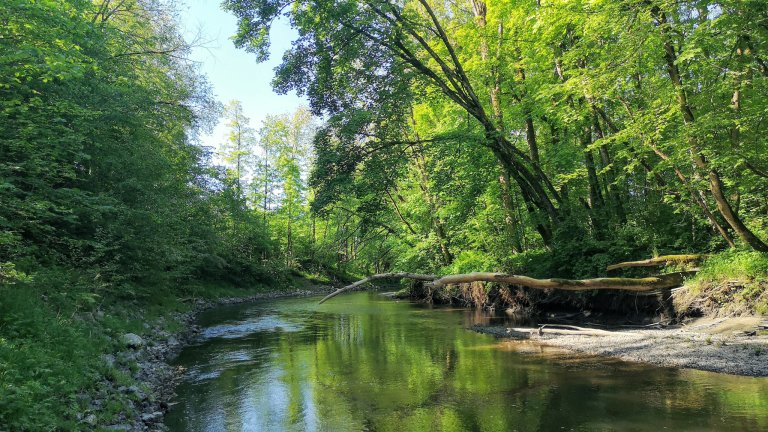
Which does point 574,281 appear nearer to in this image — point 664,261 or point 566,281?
point 566,281

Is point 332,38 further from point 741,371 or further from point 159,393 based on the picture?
point 741,371

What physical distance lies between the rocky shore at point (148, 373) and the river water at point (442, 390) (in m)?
0.30

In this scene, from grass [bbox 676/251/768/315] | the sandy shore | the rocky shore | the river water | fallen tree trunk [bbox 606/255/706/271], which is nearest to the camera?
the river water

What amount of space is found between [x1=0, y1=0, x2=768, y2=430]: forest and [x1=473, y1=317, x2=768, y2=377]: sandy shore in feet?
3.67

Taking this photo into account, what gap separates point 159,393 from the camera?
8.71 metres

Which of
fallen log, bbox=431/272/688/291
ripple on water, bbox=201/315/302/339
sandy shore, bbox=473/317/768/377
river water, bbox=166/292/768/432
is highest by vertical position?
fallen log, bbox=431/272/688/291

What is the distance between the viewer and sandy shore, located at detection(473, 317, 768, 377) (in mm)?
8586

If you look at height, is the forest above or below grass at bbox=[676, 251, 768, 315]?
above

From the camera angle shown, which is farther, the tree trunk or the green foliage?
the green foliage

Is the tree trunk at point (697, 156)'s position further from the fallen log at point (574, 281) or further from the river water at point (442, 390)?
the river water at point (442, 390)

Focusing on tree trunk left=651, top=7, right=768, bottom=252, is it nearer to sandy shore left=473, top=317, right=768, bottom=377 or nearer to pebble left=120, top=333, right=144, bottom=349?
sandy shore left=473, top=317, right=768, bottom=377

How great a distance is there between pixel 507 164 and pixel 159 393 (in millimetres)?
12955

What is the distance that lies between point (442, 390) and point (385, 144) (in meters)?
8.87

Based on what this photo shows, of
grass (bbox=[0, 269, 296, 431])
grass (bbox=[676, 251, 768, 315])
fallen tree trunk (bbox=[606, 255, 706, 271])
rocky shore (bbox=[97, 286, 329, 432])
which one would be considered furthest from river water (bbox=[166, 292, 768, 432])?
fallen tree trunk (bbox=[606, 255, 706, 271])
